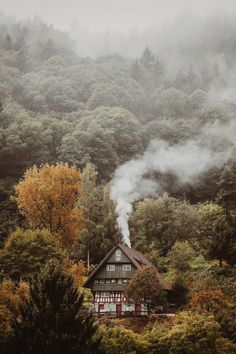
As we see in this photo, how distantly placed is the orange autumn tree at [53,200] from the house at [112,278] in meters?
4.62

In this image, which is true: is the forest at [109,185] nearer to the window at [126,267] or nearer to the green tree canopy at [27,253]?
the green tree canopy at [27,253]

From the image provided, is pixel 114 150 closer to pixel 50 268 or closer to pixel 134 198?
pixel 134 198

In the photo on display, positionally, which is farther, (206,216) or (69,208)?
(206,216)

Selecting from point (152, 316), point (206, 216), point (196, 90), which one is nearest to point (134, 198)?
point (206, 216)

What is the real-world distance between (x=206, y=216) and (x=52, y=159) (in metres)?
30.5

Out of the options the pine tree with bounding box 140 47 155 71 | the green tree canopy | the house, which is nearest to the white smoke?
the house

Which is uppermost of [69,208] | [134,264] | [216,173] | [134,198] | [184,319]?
[216,173]

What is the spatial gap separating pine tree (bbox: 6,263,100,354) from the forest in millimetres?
66

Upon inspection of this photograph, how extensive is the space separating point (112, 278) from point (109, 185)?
21.5m

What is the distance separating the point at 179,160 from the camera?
92125mm

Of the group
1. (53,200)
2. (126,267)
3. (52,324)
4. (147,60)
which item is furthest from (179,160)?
(147,60)

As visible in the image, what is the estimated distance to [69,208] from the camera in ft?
177

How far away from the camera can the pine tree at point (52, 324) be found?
26.8 metres

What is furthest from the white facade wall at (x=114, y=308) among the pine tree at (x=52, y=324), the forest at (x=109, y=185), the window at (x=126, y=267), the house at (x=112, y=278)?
the pine tree at (x=52, y=324)
